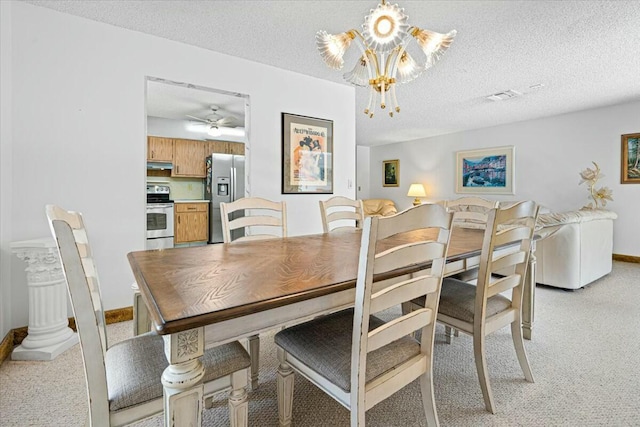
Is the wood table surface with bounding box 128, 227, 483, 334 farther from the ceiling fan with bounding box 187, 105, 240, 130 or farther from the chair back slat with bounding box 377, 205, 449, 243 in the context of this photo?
the ceiling fan with bounding box 187, 105, 240, 130

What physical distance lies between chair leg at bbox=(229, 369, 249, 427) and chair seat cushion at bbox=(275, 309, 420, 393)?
0.70 feet

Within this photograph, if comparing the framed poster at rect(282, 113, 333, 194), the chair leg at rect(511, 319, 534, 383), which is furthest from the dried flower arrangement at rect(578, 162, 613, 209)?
→ the chair leg at rect(511, 319, 534, 383)

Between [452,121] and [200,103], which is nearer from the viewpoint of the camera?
[200,103]

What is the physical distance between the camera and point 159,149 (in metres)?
5.38

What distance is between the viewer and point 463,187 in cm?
653

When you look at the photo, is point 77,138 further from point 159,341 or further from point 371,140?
point 371,140

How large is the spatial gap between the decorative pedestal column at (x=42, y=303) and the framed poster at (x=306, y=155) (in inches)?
78.7

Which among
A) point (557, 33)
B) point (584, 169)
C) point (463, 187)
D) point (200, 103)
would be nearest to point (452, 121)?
point (463, 187)

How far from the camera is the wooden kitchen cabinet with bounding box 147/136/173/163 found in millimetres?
5309

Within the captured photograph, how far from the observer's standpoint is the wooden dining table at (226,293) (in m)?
0.75

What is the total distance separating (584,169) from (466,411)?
529 cm

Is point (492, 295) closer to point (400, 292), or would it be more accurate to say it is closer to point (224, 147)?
point (400, 292)

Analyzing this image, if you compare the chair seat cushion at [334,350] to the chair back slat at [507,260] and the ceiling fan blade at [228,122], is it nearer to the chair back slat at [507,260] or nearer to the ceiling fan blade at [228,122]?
the chair back slat at [507,260]

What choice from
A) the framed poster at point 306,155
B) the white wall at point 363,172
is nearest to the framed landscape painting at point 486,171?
the white wall at point 363,172
